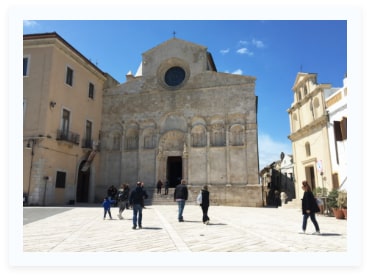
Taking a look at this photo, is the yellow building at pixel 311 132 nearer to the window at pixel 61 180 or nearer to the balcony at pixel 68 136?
the balcony at pixel 68 136

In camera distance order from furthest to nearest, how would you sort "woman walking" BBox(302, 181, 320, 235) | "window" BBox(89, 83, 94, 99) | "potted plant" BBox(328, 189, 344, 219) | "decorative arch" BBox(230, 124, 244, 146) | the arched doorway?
"window" BBox(89, 83, 94, 99) → "decorative arch" BBox(230, 124, 244, 146) → the arched doorway → "potted plant" BBox(328, 189, 344, 219) → "woman walking" BBox(302, 181, 320, 235)

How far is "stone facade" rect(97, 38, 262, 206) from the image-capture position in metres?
21.9

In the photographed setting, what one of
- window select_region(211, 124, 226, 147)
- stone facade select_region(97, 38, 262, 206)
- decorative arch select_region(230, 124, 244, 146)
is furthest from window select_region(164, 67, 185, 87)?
decorative arch select_region(230, 124, 244, 146)

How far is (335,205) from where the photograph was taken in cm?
1189

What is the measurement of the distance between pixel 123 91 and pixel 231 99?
9688mm

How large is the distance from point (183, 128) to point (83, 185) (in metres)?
9.30

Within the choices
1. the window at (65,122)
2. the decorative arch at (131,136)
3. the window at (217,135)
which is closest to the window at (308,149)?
the window at (217,135)

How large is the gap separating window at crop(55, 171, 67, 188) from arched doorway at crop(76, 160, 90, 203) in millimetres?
2213

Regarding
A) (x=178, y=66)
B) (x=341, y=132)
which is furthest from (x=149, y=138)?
(x=341, y=132)

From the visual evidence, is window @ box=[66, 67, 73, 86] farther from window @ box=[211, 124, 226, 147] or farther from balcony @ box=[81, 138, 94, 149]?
window @ box=[211, 124, 226, 147]

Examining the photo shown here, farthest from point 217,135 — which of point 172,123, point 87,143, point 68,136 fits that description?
point 68,136

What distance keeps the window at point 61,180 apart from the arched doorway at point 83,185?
2213 mm
